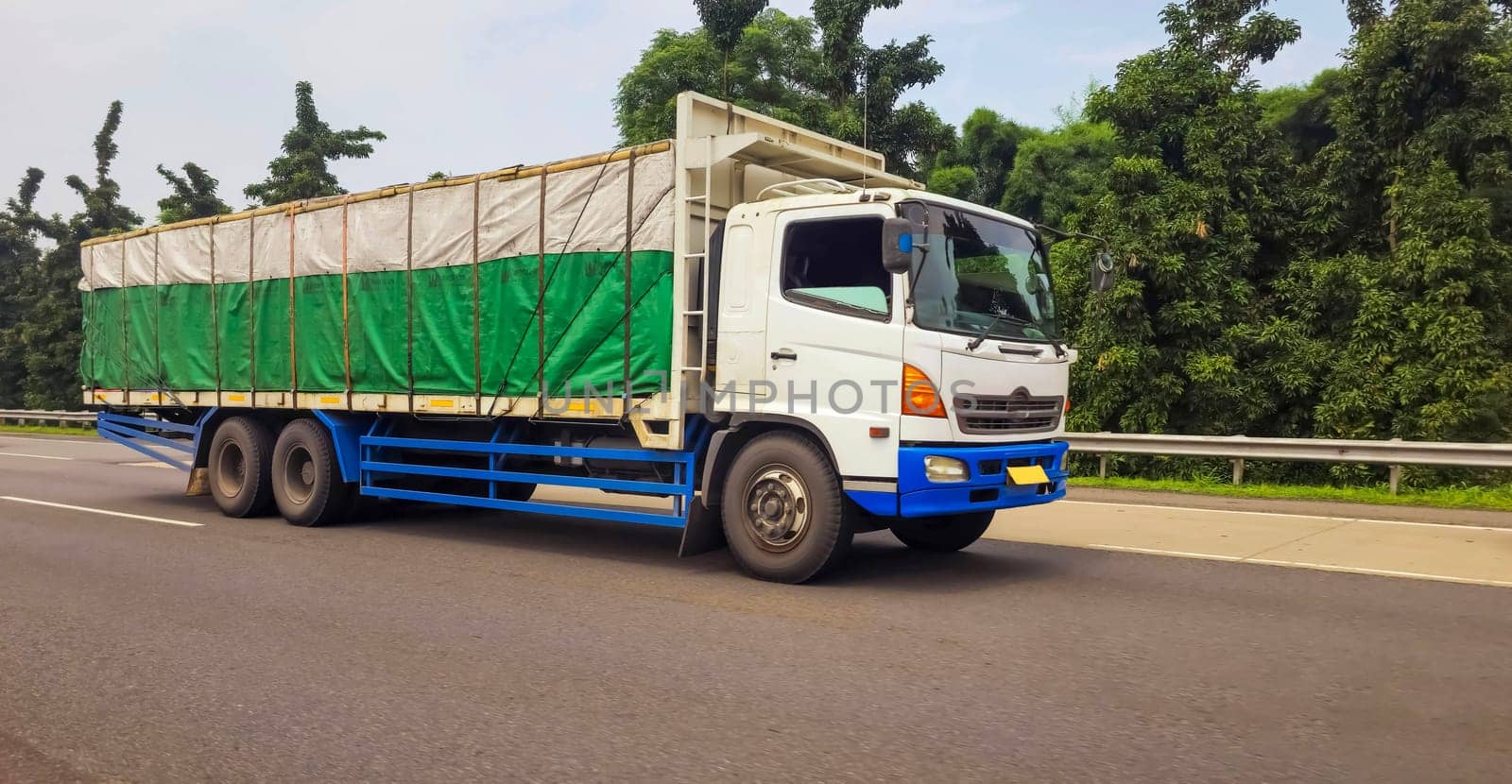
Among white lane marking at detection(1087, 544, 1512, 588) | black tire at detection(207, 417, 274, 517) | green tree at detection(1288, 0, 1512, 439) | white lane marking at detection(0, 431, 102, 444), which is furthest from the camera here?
white lane marking at detection(0, 431, 102, 444)

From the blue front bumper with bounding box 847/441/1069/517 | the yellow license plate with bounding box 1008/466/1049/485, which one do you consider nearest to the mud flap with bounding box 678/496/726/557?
the blue front bumper with bounding box 847/441/1069/517

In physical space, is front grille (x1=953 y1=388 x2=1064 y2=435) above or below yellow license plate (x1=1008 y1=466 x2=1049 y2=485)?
above

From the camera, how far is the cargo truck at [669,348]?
21.2 ft

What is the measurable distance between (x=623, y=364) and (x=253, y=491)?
16.3 ft

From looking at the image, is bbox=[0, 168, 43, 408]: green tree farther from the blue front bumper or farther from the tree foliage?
the blue front bumper

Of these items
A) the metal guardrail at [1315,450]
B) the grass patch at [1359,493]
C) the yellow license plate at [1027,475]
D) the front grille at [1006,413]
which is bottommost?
the grass patch at [1359,493]

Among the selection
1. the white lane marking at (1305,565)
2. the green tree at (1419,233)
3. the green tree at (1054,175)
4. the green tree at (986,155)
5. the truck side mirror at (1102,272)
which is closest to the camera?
the white lane marking at (1305,565)

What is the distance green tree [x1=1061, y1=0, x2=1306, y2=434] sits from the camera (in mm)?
A: 17094

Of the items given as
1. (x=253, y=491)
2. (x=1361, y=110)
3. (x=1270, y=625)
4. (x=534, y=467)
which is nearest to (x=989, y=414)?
(x=1270, y=625)

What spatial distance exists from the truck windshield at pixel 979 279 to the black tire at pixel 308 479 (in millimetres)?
6054

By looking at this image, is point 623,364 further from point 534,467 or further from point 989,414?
point 989,414

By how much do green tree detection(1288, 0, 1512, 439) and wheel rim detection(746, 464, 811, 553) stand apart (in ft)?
42.1

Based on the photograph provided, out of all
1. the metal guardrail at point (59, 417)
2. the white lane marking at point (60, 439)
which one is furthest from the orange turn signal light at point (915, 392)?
the metal guardrail at point (59, 417)

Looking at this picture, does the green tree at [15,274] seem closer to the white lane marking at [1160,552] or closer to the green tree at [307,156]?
the green tree at [307,156]
